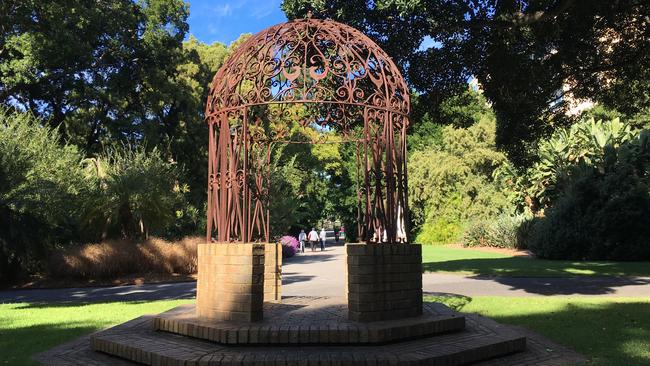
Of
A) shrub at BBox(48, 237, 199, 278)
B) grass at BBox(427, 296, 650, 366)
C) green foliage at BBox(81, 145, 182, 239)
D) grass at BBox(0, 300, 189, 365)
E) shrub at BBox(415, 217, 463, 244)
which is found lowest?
grass at BBox(0, 300, 189, 365)

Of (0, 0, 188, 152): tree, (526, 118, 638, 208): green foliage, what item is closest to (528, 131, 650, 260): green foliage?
(526, 118, 638, 208): green foliage

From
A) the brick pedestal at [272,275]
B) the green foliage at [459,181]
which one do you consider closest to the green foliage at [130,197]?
the brick pedestal at [272,275]

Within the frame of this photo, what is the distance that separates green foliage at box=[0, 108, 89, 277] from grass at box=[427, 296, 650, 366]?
1260 centimetres

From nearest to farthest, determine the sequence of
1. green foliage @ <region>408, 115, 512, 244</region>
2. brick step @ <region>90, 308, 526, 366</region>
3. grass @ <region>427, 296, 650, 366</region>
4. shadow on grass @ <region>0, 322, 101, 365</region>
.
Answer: brick step @ <region>90, 308, 526, 366</region>
grass @ <region>427, 296, 650, 366</region>
shadow on grass @ <region>0, 322, 101, 365</region>
green foliage @ <region>408, 115, 512, 244</region>

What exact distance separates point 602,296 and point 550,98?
18.4ft

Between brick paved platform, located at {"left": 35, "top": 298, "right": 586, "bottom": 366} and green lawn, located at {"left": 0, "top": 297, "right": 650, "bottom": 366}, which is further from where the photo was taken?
green lawn, located at {"left": 0, "top": 297, "right": 650, "bottom": 366}

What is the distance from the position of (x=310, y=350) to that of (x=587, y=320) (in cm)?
474

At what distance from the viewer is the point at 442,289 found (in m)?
12.5

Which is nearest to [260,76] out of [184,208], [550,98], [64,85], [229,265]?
[229,265]

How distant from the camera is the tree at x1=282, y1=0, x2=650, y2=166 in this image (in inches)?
447

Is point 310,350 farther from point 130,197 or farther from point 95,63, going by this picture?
point 95,63

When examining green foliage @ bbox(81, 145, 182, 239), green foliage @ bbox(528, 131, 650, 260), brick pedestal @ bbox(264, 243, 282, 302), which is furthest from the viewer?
green foliage @ bbox(528, 131, 650, 260)

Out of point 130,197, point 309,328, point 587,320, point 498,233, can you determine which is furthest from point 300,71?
point 498,233

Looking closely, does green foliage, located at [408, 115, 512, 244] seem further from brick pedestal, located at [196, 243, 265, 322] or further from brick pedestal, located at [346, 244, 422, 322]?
brick pedestal, located at [196, 243, 265, 322]
